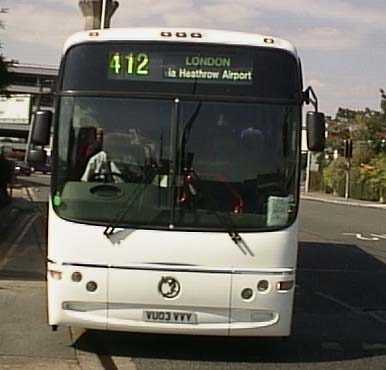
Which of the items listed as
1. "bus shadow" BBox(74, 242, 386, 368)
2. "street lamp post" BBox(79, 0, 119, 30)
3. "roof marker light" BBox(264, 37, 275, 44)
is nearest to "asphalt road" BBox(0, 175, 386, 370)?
"bus shadow" BBox(74, 242, 386, 368)

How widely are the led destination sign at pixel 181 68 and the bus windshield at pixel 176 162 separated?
23cm

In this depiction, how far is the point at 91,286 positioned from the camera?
29.6 ft

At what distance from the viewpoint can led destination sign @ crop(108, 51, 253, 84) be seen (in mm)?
9398

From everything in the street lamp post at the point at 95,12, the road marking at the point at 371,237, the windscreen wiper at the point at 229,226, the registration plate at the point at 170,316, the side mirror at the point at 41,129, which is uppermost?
the street lamp post at the point at 95,12

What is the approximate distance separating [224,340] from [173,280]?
163cm

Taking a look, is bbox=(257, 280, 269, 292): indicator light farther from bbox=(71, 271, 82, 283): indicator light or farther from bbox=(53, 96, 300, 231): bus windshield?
bbox=(71, 271, 82, 283): indicator light

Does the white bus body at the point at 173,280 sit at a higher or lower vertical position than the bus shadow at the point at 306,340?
higher

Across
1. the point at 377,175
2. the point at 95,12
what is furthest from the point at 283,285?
the point at 377,175

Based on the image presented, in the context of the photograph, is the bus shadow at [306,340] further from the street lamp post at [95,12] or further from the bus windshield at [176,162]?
the street lamp post at [95,12]

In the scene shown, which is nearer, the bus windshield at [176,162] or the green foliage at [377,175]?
the bus windshield at [176,162]

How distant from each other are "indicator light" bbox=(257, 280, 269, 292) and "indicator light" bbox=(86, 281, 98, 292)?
150 centimetres

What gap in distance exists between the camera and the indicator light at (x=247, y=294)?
29.5 ft

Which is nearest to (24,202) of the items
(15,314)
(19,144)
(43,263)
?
(43,263)

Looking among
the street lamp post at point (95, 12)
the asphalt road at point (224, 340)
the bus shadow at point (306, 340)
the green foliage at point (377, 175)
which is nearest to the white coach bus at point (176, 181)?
the asphalt road at point (224, 340)
